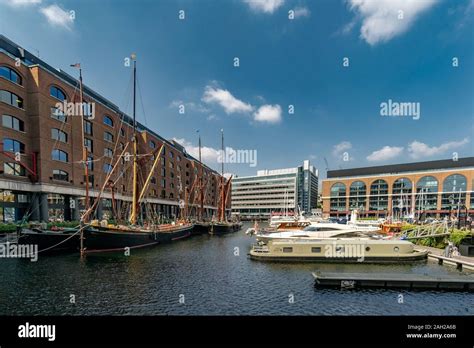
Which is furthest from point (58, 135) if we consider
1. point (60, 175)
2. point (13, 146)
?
point (60, 175)

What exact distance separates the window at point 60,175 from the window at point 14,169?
15.4 feet

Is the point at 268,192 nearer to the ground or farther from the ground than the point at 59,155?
nearer to the ground

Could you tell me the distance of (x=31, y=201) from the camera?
39938 millimetres

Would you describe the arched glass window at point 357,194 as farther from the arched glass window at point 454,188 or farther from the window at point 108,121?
the window at point 108,121

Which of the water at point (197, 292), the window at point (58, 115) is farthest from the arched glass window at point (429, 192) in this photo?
the window at point (58, 115)

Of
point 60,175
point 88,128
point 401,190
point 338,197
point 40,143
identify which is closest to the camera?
point 40,143

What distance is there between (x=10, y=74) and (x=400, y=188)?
146795mm

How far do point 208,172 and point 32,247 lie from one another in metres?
101

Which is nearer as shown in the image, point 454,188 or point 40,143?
point 40,143

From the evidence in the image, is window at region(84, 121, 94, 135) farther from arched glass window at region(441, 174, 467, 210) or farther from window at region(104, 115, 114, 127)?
arched glass window at region(441, 174, 467, 210)

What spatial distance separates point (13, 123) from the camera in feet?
125

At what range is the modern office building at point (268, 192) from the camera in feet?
504

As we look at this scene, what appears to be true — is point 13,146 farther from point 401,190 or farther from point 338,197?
point 401,190

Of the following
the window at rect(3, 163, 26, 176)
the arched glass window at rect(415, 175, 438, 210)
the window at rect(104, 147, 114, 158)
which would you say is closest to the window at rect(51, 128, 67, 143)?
the window at rect(3, 163, 26, 176)
